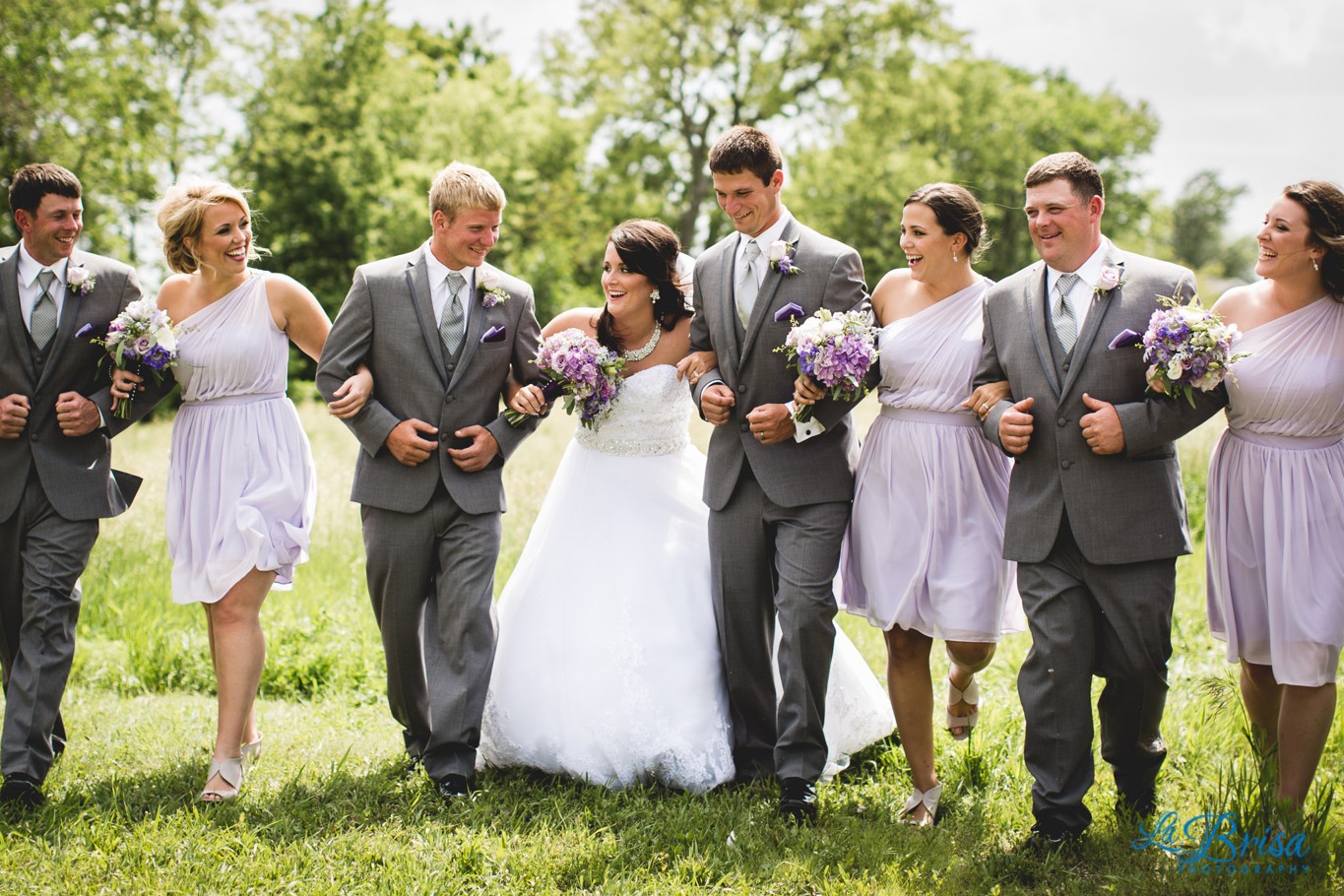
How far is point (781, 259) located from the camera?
4.92 metres

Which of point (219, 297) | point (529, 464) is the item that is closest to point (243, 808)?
point (219, 297)

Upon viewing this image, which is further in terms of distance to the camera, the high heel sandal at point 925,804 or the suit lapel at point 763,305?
the suit lapel at point 763,305

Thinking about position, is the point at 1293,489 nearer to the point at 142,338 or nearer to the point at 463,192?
the point at 463,192

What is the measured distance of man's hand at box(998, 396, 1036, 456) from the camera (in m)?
4.39

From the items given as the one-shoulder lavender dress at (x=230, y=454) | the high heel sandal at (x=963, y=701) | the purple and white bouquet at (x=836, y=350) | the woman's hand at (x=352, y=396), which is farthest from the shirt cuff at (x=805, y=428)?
the one-shoulder lavender dress at (x=230, y=454)

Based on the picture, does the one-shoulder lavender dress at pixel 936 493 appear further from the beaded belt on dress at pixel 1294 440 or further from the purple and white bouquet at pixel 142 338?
the purple and white bouquet at pixel 142 338

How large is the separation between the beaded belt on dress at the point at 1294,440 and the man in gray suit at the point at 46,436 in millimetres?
4939

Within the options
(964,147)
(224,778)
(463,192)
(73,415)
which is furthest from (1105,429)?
(964,147)

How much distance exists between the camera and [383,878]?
4066 millimetres

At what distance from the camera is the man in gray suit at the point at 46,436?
5.05 meters

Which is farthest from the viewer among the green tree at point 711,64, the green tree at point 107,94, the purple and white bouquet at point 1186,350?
the green tree at point 711,64

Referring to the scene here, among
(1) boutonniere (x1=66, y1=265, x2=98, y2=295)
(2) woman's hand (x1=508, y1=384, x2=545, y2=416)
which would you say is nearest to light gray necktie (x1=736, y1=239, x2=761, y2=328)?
(2) woman's hand (x1=508, y1=384, x2=545, y2=416)

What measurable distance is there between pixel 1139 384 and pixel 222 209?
4105mm

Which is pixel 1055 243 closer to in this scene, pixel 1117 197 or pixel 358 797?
pixel 358 797
